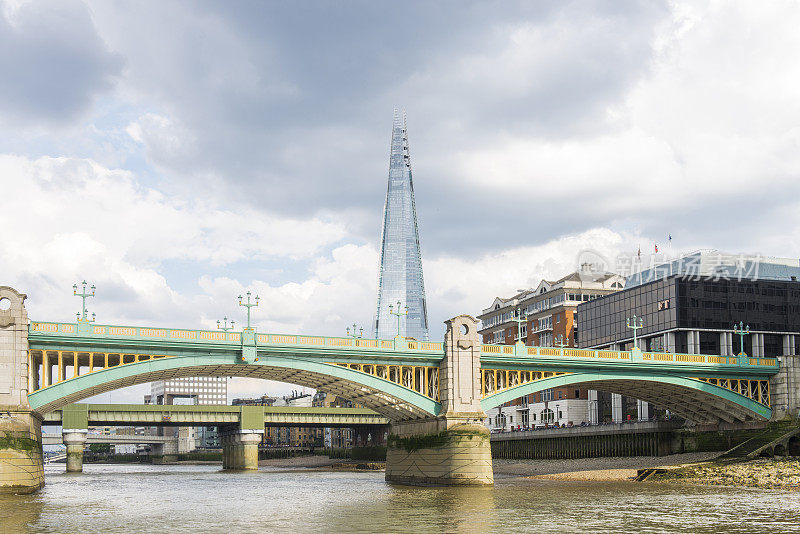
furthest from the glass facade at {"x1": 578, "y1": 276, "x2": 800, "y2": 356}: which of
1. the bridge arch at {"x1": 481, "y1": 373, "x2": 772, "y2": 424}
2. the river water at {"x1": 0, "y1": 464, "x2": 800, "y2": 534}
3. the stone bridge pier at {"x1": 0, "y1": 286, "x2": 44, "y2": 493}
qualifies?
the stone bridge pier at {"x1": 0, "y1": 286, "x2": 44, "y2": 493}

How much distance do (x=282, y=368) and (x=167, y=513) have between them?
20170 millimetres

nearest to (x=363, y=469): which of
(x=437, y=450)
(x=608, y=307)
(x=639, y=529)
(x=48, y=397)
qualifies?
(x=608, y=307)

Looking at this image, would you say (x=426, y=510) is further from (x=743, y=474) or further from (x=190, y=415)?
(x=190, y=415)

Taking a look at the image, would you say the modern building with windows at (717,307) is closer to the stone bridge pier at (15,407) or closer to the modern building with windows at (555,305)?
the modern building with windows at (555,305)

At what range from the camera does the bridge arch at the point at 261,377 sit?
62.7m

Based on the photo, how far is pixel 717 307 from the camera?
4309 inches

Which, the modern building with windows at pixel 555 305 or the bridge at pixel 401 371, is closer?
the bridge at pixel 401 371

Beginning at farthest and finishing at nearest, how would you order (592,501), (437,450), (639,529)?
(437,450), (592,501), (639,529)

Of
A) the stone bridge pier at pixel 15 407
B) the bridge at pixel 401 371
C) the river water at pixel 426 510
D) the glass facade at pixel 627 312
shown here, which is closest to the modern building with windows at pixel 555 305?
the glass facade at pixel 627 312

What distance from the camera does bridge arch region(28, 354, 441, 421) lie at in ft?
206

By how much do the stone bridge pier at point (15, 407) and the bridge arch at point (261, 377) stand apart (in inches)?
55.1

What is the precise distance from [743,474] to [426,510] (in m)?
30.7

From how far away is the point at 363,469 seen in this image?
132875 mm

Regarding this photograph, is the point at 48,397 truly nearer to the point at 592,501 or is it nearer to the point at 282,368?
the point at 282,368
